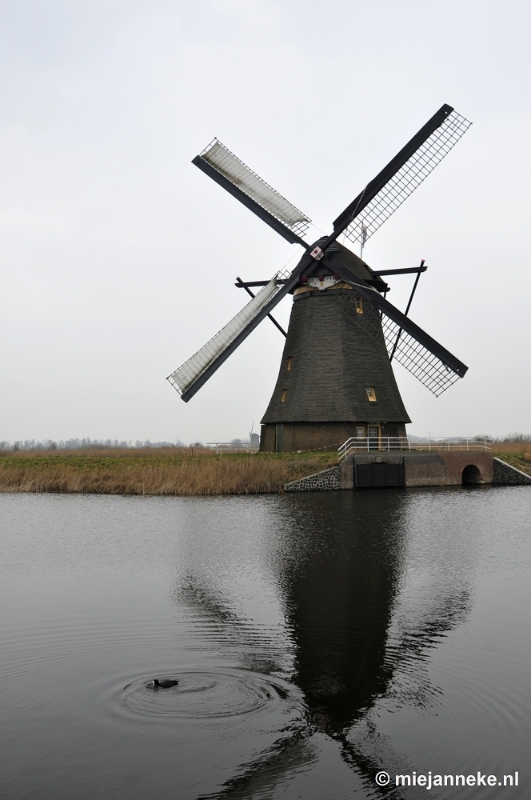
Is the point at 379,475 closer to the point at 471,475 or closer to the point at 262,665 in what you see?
the point at 471,475

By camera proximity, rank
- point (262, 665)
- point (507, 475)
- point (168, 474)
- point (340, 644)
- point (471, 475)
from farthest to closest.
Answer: point (507, 475) < point (471, 475) < point (168, 474) < point (340, 644) < point (262, 665)

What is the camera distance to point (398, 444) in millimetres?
31984

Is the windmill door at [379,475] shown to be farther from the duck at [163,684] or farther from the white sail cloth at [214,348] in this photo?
the duck at [163,684]

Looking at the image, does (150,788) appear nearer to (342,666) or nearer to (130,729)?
(130,729)

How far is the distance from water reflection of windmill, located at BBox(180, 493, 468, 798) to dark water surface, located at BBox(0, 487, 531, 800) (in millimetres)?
27

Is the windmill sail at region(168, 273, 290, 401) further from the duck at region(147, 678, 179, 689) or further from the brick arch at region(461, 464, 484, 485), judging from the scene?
the duck at region(147, 678, 179, 689)

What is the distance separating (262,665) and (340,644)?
117cm

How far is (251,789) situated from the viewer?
504 cm

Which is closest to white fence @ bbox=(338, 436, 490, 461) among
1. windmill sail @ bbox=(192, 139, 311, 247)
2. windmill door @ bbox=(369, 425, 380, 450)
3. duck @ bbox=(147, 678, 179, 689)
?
windmill door @ bbox=(369, 425, 380, 450)

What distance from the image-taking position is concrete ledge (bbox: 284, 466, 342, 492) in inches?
1120

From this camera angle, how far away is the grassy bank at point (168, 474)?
27.1 meters

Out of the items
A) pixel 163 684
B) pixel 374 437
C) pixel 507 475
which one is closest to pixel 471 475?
pixel 507 475

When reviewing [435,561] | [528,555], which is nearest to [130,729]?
[435,561]

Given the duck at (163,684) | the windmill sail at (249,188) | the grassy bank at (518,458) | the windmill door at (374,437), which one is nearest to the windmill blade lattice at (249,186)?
the windmill sail at (249,188)
